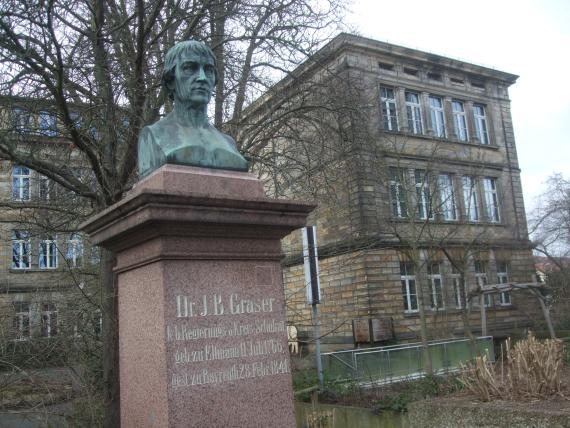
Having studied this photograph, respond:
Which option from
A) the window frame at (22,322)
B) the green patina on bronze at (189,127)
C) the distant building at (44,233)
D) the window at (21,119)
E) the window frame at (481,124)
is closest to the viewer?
the green patina on bronze at (189,127)

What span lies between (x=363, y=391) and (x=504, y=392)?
551 centimetres

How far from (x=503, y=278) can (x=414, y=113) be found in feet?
30.8

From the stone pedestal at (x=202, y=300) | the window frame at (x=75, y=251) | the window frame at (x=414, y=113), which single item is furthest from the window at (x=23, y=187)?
the window frame at (x=414, y=113)

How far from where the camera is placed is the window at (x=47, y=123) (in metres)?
9.71

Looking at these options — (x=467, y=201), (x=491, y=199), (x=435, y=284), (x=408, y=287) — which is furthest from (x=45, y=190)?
(x=491, y=199)

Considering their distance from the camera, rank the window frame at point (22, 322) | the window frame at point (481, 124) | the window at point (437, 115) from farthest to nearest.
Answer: the window frame at point (481, 124) → the window at point (437, 115) → the window frame at point (22, 322)

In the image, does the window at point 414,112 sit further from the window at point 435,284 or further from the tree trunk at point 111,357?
the tree trunk at point 111,357

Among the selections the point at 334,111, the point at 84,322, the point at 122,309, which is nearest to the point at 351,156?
the point at 334,111

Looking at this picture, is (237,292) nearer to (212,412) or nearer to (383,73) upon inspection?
(212,412)

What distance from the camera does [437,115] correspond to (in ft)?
100

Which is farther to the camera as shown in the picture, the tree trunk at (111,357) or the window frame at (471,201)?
the window frame at (471,201)

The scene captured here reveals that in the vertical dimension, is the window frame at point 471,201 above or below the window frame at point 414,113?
below

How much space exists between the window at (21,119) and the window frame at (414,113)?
21.5 m

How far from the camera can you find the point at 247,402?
4160 millimetres
